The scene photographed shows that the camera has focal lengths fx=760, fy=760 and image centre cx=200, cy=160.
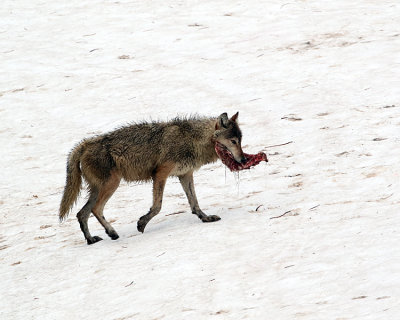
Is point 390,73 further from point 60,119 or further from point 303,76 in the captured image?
point 60,119

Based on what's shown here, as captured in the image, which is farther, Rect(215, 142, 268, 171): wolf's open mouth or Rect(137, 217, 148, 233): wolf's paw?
Rect(215, 142, 268, 171): wolf's open mouth

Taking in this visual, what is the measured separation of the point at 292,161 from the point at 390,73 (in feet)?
15.6

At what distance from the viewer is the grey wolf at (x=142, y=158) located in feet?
35.7

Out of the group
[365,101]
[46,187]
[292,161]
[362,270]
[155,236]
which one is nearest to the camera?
[362,270]

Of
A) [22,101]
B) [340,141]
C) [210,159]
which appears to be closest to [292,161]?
[340,141]

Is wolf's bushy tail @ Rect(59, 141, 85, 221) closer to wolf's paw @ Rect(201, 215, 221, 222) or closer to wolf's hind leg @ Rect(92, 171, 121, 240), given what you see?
wolf's hind leg @ Rect(92, 171, 121, 240)

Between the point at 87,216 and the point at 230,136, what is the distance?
2351 mm

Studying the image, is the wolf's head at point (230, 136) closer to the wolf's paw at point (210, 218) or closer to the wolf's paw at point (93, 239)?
the wolf's paw at point (210, 218)

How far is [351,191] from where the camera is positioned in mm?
10805

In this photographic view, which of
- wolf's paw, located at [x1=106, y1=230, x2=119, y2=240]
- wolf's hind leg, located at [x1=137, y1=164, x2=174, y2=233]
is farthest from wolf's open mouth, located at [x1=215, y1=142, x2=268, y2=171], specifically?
wolf's paw, located at [x1=106, y1=230, x2=119, y2=240]

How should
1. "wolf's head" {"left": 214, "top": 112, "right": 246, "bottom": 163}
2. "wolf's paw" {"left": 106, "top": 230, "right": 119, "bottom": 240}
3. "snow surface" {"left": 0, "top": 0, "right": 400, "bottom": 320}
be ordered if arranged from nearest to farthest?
"snow surface" {"left": 0, "top": 0, "right": 400, "bottom": 320} → "wolf's paw" {"left": 106, "top": 230, "right": 119, "bottom": 240} → "wolf's head" {"left": 214, "top": 112, "right": 246, "bottom": 163}

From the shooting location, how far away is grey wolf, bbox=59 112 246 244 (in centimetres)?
1087

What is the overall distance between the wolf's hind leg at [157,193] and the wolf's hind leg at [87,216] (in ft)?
2.29

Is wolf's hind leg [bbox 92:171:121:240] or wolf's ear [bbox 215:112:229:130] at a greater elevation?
wolf's ear [bbox 215:112:229:130]
